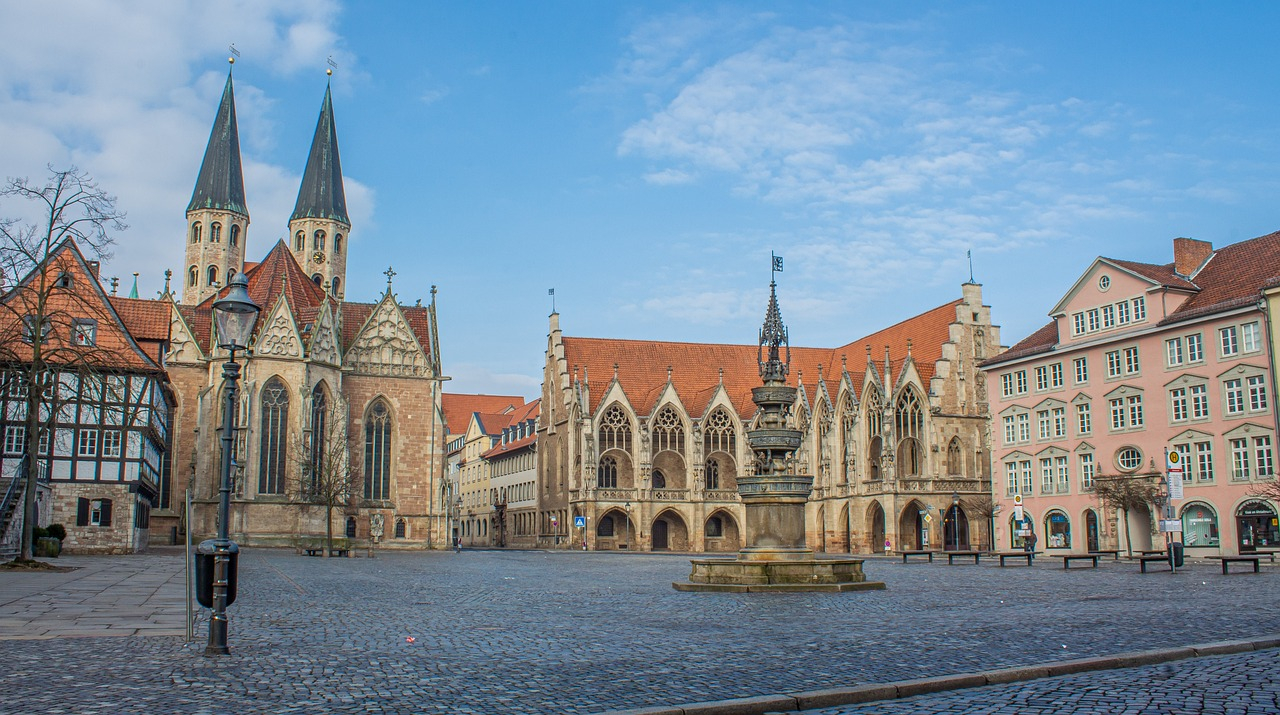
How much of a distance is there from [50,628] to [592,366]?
205ft

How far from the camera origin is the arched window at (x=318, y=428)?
5861cm

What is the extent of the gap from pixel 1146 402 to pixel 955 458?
18740 millimetres

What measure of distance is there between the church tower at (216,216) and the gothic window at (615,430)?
1146 inches

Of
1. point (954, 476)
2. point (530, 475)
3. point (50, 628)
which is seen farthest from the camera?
point (530, 475)

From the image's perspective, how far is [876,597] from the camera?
19.7m

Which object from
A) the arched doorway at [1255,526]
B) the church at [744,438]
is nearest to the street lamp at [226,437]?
the arched doorway at [1255,526]

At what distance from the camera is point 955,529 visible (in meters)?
61.5

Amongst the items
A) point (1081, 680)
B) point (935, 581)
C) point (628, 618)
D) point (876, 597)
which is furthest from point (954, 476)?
point (1081, 680)

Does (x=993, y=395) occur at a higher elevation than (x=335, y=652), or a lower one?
higher

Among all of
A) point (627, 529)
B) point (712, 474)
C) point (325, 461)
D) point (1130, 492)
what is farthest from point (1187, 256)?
point (325, 461)

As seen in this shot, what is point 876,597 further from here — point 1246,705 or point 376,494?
point 376,494

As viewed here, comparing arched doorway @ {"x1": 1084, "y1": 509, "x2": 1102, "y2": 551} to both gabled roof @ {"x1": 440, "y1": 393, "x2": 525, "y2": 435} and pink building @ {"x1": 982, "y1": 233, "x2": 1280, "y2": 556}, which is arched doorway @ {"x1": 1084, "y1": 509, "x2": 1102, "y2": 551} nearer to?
pink building @ {"x1": 982, "y1": 233, "x2": 1280, "y2": 556}

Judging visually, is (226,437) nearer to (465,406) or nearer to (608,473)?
(608,473)

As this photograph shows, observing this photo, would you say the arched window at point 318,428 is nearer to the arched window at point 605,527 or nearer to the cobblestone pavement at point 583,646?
the arched window at point 605,527
